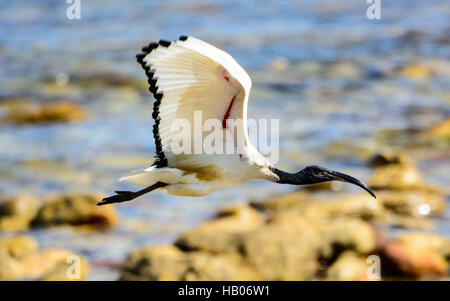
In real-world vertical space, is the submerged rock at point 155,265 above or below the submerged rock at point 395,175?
below

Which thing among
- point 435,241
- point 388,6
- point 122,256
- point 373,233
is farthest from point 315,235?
point 388,6

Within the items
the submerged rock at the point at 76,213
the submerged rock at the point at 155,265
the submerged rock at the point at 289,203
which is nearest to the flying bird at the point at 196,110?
the submerged rock at the point at 155,265

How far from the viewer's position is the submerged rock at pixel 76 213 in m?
13.7

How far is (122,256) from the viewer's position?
41.9ft

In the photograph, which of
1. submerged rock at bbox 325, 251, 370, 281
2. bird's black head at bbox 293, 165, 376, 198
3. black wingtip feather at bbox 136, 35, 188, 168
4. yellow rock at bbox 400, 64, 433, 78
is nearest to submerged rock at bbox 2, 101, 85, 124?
yellow rock at bbox 400, 64, 433, 78

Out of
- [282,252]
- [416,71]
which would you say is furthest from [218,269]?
[416,71]

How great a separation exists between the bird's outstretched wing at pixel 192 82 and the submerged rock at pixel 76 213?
6.86m

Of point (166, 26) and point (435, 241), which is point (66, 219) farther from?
point (166, 26)

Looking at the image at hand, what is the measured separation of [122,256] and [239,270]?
8.11 ft

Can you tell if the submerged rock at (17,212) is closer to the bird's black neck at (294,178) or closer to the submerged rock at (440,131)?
the bird's black neck at (294,178)

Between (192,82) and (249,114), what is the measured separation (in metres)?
13.6

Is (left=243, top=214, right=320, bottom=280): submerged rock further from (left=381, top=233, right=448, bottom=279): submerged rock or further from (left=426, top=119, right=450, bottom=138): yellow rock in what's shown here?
(left=426, top=119, right=450, bottom=138): yellow rock

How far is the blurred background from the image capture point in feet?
44.5

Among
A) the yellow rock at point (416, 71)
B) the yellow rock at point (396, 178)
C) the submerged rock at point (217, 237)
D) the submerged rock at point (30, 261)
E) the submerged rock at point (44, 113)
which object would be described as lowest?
the submerged rock at point (30, 261)
